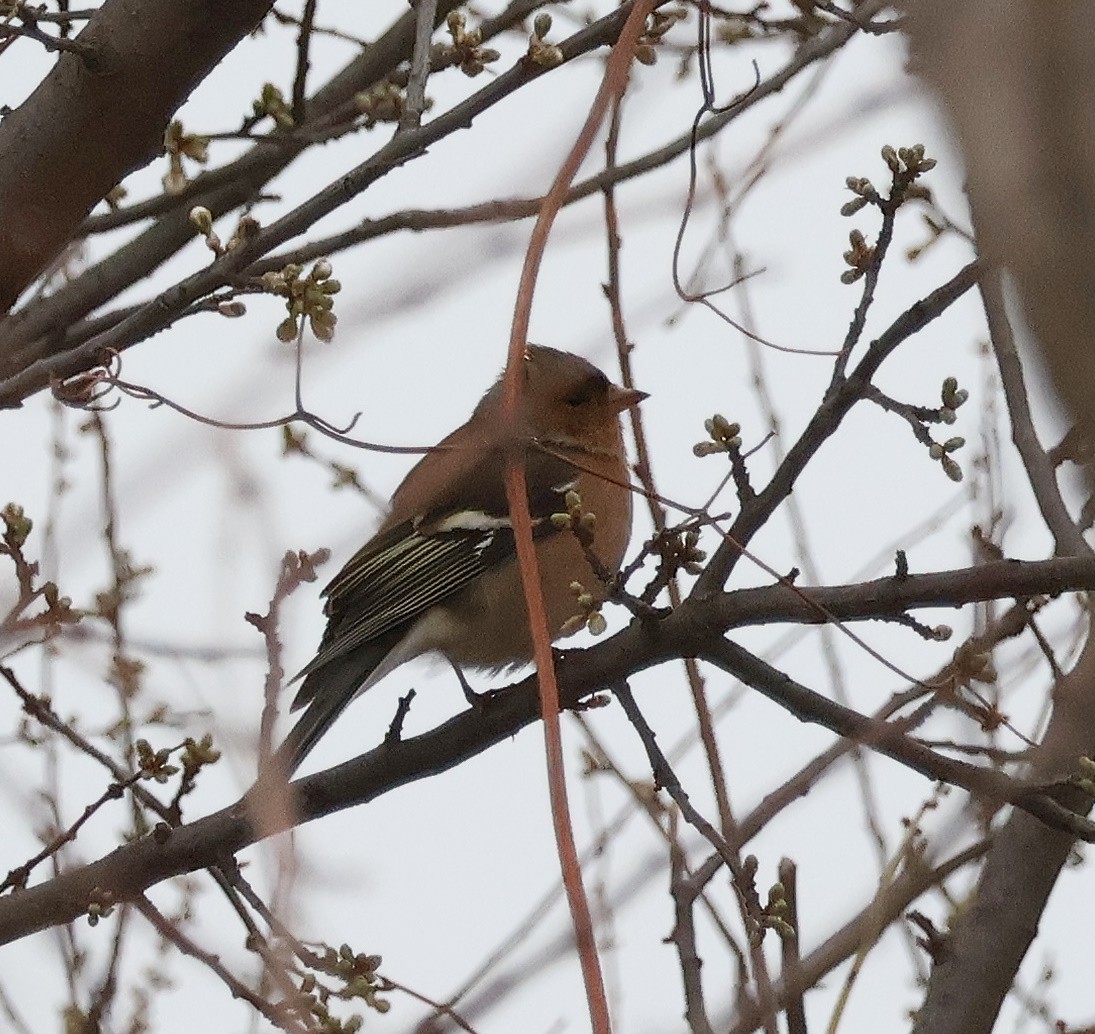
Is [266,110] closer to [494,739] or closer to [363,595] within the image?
[494,739]

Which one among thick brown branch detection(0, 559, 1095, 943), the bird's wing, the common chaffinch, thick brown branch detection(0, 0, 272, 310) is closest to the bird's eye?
the common chaffinch

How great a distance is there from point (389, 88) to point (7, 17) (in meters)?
0.73

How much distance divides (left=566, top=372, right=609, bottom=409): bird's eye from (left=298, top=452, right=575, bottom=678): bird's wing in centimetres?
31

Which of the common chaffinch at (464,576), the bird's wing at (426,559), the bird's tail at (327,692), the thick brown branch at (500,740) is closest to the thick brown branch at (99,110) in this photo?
the thick brown branch at (500,740)

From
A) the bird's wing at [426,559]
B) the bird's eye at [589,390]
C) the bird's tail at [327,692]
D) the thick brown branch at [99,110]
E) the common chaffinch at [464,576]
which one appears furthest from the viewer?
the bird's eye at [589,390]

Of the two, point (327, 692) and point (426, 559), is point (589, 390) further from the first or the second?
point (327, 692)

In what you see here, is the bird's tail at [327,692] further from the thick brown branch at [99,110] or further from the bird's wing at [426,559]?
the thick brown branch at [99,110]

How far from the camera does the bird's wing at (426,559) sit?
4047mm

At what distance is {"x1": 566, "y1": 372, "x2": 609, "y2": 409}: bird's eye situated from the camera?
14.6 feet

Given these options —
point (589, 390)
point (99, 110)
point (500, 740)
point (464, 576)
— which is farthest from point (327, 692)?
point (99, 110)

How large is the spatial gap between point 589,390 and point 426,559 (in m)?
0.69

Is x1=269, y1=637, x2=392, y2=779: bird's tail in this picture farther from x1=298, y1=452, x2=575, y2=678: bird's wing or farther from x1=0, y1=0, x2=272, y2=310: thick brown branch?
x1=0, y1=0, x2=272, y2=310: thick brown branch

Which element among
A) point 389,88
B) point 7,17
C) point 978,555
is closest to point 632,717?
point 978,555

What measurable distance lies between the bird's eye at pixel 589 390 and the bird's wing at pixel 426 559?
12.0 inches
